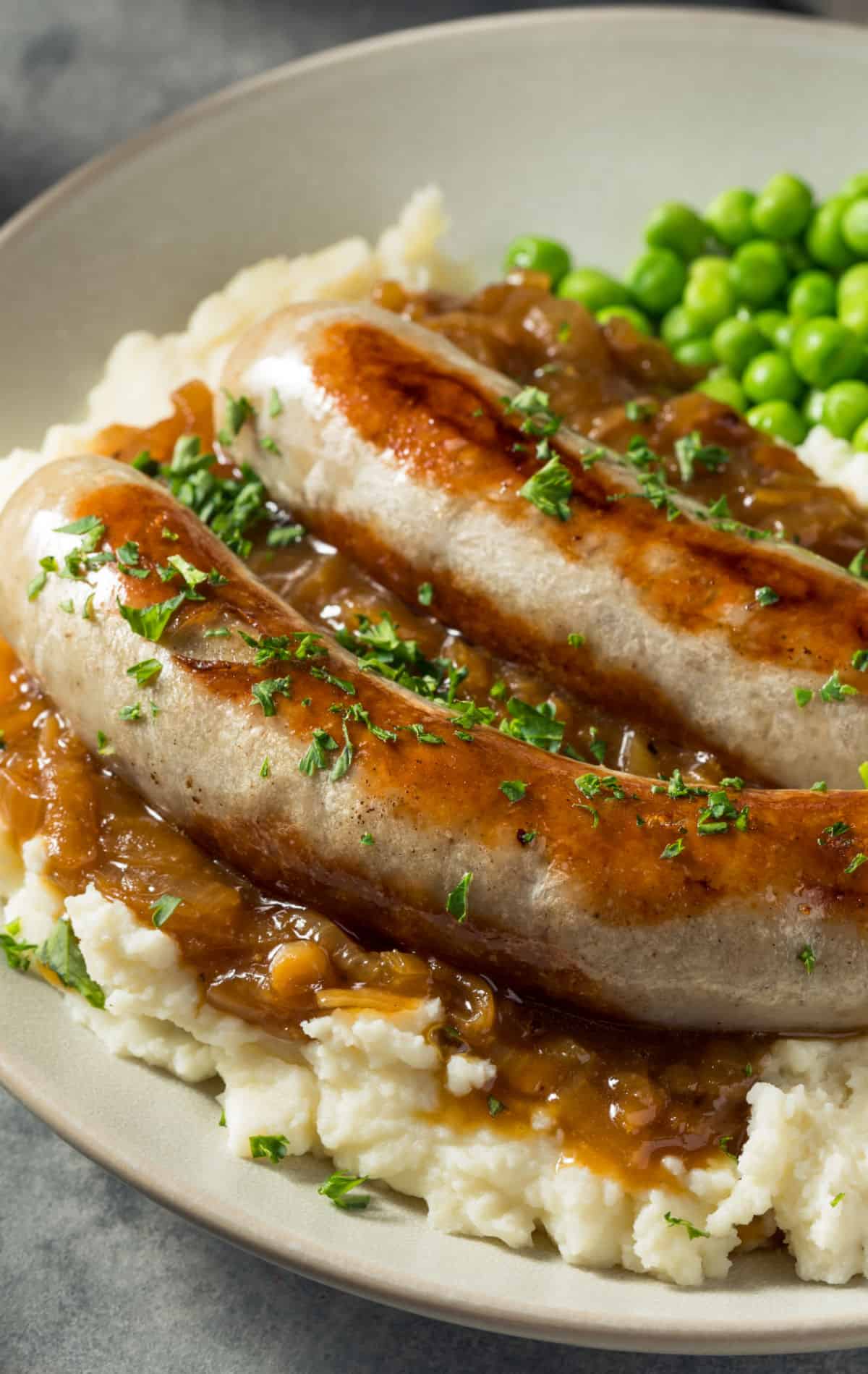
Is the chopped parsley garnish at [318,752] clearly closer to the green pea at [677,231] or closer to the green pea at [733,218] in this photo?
the green pea at [677,231]

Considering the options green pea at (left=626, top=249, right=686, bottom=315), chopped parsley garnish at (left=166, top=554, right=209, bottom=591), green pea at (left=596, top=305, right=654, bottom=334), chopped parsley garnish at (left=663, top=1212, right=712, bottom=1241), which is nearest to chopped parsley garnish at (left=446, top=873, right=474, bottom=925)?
chopped parsley garnish at (left=663, top=1212, right=712, bottom=1241)

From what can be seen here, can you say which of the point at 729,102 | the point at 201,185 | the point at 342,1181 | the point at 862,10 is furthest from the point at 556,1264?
the point at 862,10

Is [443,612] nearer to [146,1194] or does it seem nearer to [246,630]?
[246,630]

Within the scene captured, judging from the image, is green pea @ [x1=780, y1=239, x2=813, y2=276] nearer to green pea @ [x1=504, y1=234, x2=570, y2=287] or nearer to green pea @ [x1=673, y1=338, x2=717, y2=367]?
green pea @ [x1=673, y1=338, x2=717, y2=367]

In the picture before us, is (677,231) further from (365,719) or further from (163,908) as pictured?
(163,908)

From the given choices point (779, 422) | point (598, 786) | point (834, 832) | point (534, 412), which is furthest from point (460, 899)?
point (779, 422)

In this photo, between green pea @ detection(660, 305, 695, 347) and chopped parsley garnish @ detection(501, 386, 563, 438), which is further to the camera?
green pea @ detection(660, 305, 695, 347)
